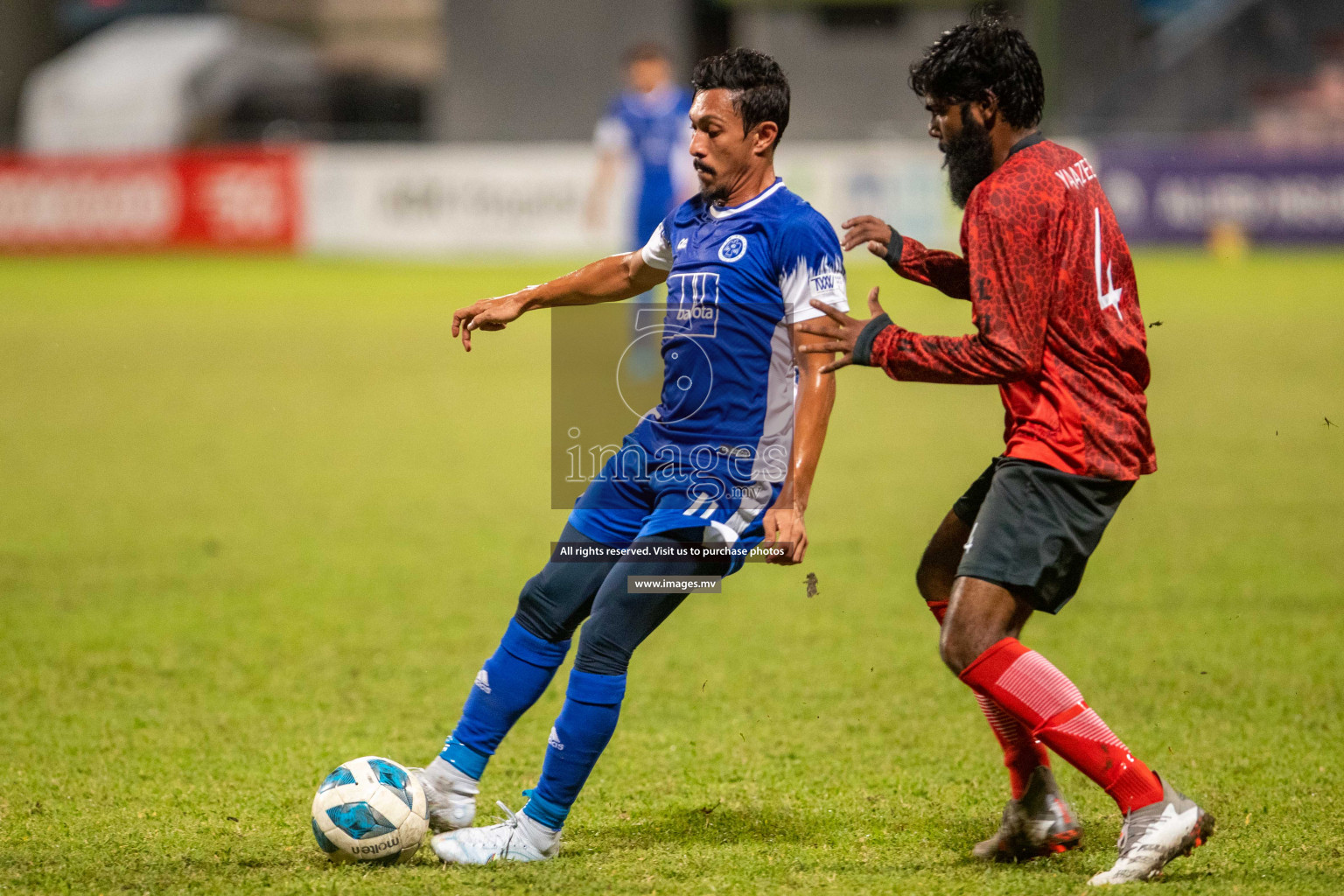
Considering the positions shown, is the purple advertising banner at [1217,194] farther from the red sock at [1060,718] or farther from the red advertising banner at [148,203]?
the red sock at [1060,718]

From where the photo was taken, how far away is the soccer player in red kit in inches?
131

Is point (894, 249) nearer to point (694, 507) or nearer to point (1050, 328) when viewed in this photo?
point (1050, 328)

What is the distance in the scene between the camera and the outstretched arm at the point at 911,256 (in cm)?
377

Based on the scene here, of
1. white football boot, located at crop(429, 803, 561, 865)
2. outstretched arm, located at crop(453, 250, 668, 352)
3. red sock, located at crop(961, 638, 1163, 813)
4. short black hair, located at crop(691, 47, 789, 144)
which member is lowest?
white football boot, located at crop(429, 803, 561, 865)

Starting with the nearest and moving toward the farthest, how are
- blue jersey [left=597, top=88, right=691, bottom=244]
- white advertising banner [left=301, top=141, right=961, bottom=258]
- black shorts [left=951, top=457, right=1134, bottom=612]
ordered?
1. black shorts [left=951, top=457, right=1134, bottom=612]
2. blue jersey [left=597, top=88, right=691, bottom=244]
3. white advertising banner [left=301, top=141, right=961, bottom=258]

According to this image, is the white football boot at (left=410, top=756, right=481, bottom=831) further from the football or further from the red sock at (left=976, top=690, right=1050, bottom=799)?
the red sock at (left=976, top=690, right=1050, bottom=799)

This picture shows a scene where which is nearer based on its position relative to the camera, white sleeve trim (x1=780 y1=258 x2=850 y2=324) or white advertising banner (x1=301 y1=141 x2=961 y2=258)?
white sleeve trim (x1=780 y1=258 x2=850 y2=324)

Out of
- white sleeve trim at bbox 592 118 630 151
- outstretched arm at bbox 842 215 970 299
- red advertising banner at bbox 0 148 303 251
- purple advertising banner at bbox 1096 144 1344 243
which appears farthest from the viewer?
red advertising banner at bbox 0 148 303 251

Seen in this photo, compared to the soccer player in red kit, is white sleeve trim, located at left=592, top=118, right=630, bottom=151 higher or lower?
higher

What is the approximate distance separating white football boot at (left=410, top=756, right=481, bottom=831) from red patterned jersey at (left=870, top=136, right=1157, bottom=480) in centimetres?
157

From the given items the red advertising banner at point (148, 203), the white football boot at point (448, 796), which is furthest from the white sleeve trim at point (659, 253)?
the red advertising banner at point (148, 203)

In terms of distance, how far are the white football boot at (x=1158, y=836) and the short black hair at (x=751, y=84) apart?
1828mm

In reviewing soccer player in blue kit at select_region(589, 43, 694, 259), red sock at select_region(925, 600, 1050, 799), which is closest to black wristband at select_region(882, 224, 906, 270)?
red sock at select_region(925, 600, 1050, 799)

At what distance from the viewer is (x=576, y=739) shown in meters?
3.62
